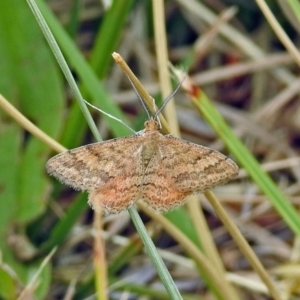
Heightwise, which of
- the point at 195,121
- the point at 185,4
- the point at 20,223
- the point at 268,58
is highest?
the point at 185,4

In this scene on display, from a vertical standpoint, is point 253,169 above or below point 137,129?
below

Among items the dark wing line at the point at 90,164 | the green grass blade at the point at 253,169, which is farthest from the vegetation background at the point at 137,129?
the dark wing line at the point at 90,164

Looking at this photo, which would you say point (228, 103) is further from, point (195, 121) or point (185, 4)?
point (185, 4)

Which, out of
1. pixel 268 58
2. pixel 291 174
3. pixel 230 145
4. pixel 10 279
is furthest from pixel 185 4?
pixel 10 279

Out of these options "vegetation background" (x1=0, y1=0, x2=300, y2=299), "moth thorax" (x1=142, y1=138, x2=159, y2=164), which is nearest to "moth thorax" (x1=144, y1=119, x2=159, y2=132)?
"moth thorax" (x1=142, y1=138, x2=159, y2=164)

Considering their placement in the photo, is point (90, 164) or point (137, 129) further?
point (137, 129)

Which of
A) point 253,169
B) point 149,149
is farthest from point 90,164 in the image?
point 253,169

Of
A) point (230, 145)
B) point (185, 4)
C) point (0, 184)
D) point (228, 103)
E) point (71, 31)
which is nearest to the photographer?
point (230, 145)

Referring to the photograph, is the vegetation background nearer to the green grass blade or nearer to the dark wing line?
the green grass blade

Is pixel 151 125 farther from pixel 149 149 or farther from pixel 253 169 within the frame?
pixel 253 169
